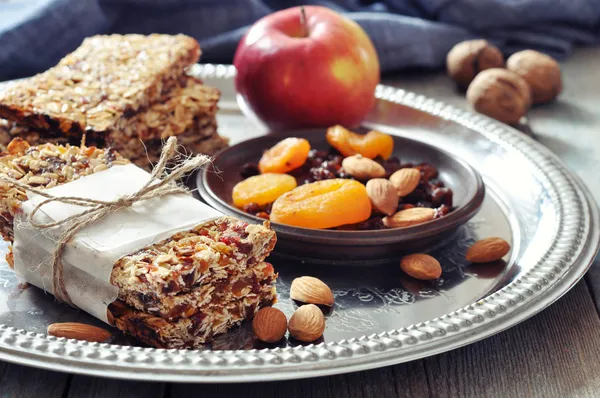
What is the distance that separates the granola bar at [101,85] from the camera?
78.5 inches

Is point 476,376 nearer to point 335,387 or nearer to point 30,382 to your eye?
point 335,387

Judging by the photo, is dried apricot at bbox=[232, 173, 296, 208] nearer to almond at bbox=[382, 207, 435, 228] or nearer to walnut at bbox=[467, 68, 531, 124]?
almond at bbox=[382, 207, 435, 228]

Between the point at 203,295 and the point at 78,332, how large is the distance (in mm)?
249

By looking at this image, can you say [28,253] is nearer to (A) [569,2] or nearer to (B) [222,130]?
(B) [222,130]

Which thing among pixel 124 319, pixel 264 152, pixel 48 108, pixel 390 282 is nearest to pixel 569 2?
pixel 264 152

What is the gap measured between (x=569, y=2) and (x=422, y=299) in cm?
198

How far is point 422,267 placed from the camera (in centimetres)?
172

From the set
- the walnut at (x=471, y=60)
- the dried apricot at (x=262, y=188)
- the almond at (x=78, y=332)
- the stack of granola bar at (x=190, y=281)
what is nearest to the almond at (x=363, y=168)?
the dried apricot at (x=262, y=188)

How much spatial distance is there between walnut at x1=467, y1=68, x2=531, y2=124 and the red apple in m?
0.44

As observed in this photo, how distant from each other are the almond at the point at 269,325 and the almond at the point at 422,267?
36cm

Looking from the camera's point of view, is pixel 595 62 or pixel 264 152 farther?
pixel 595 62

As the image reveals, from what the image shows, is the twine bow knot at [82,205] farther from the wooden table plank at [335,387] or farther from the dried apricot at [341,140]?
the dried apricot at [341,140]

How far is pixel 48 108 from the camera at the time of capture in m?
2.00

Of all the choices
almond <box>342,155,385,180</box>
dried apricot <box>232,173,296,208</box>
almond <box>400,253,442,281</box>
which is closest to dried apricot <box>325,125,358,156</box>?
almond <box>342,155,385,180</box>
